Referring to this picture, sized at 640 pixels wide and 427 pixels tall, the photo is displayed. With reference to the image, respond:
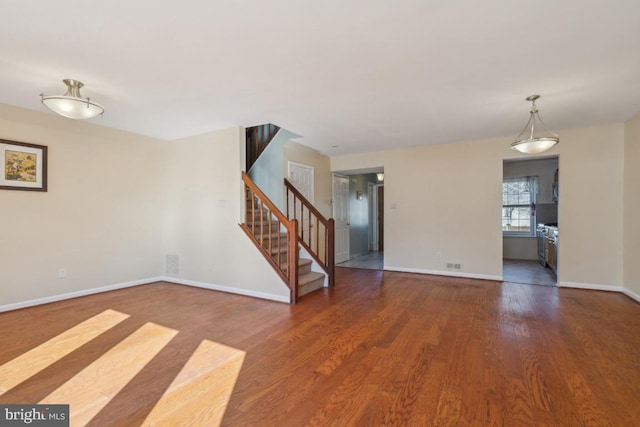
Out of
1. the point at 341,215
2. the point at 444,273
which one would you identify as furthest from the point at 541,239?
the point at 341,215

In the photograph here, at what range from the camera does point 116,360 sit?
2.35m

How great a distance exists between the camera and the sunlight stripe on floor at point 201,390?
1.67 meters

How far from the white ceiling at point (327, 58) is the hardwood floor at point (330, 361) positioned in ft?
8.14

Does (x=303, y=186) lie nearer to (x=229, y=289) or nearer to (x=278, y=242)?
(x=278, y=242)

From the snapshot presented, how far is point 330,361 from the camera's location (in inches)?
91.7

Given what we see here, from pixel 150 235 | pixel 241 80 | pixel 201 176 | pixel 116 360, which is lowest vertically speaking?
pixel 116 360

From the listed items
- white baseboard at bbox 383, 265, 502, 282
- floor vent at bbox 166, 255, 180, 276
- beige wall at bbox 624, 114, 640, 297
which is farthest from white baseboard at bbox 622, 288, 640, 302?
floor vent at bbox 166, 255, 180, 276

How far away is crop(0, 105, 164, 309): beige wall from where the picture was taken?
355 centimetres

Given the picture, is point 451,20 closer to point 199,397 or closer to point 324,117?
point 324,117

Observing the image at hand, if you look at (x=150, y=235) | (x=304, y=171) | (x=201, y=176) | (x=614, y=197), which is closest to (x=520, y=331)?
(x=614, y=197)

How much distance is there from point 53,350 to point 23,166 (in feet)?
8.15

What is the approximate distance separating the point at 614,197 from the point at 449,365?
4.23 m

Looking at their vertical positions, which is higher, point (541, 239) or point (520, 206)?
point (520, 206)

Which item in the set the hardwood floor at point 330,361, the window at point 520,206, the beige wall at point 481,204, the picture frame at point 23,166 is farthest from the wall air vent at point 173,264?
the window at point 520,206
